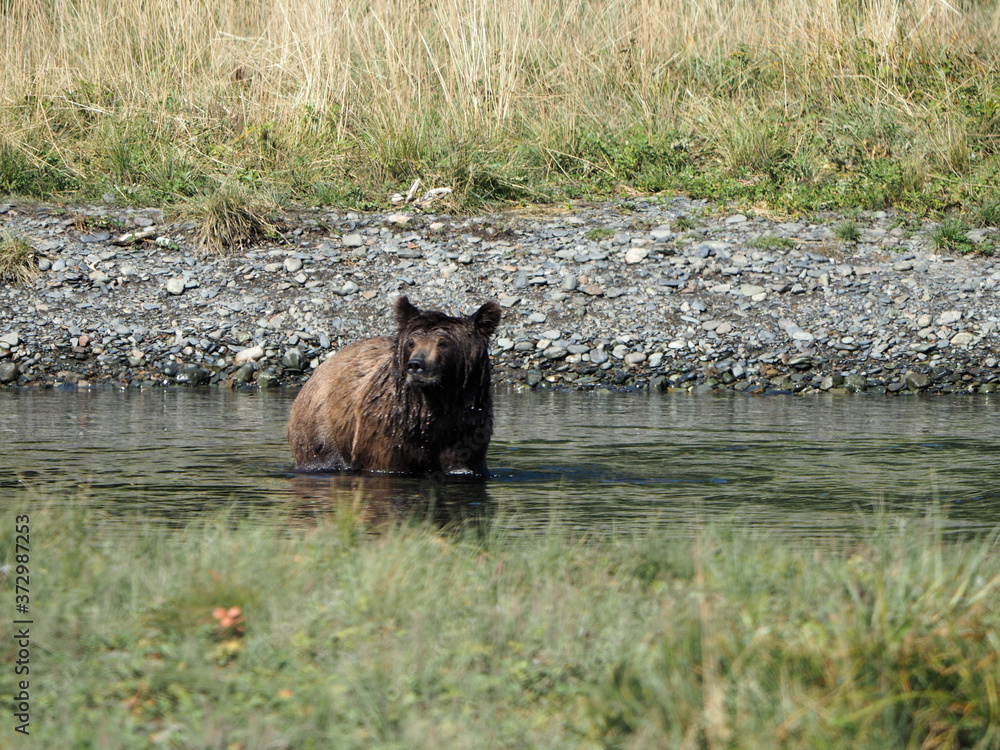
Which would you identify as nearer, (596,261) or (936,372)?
(936,372)

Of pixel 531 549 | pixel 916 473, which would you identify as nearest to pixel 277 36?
pixel 916 473

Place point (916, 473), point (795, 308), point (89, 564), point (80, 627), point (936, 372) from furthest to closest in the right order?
point (795, 308)
point (936, 372)
point (916, 473)
point (89, 564)
point (80, 627)

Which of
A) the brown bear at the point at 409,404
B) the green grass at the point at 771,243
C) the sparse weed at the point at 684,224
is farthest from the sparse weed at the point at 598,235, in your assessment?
the brown bear at the point at 409,404

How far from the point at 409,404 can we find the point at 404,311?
607 millimetres

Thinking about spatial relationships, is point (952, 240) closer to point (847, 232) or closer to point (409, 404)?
point (847, 232)

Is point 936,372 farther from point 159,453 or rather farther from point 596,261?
point 159,453

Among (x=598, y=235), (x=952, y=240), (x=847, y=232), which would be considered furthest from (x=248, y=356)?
(x=952, y=240)

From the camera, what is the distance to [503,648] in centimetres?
347

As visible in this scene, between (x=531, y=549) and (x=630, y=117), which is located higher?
(x=630, y=117)

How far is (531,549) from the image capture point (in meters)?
4.76

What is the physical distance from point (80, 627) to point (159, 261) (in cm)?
986

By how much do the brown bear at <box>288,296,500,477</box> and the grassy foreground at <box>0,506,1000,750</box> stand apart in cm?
264

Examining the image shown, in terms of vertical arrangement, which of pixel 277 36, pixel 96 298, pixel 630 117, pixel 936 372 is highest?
pixel 277 36

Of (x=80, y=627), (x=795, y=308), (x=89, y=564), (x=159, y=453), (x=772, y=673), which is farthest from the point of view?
(x=795, y=308)
